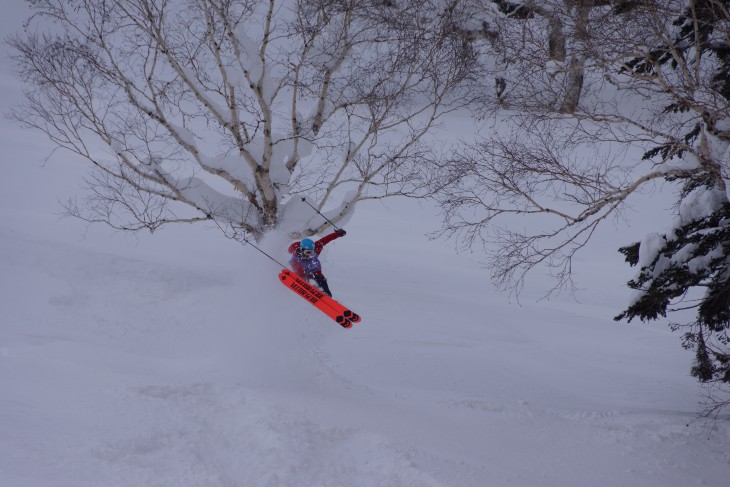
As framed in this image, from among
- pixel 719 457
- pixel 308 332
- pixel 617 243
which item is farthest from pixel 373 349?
pixel 617 243

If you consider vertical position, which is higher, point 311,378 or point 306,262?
point 306,262

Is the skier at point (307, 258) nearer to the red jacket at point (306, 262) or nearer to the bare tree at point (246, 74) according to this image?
the red jacket at point (306, 262)

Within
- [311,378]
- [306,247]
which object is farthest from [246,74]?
[311,378]

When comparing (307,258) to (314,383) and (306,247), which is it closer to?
(306,247)

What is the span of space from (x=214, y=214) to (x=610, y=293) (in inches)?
443

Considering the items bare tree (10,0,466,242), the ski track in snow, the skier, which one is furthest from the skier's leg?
bare tree (10,0,466,242)

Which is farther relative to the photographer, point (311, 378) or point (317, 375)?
point (317, 375)

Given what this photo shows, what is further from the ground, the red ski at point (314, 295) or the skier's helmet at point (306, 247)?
the skier's helmet at point (306, 247)

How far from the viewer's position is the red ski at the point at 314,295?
8453mm

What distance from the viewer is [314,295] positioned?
846 cm

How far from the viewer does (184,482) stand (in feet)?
15.2

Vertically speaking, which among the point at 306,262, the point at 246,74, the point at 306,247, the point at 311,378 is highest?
the point at 246,74

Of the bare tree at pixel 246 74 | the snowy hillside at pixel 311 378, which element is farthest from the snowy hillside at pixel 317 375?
the bare tree at pixel 246 74

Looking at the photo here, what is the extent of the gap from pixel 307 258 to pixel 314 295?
1.89 ft
